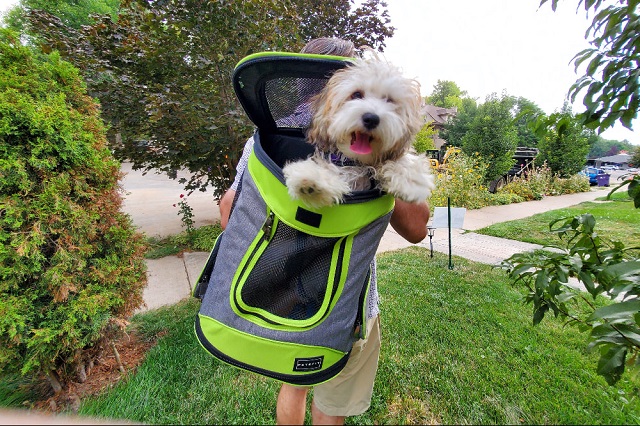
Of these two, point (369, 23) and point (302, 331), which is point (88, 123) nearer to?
point (302, 331)

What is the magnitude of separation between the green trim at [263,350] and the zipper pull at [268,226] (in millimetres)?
348

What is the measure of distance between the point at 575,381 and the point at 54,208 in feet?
13.2

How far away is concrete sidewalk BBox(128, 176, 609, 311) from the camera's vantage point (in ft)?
13.5

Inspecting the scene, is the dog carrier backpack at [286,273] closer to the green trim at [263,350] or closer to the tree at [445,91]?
the green trim at [263,350]

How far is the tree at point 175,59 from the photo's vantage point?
4.02 meters

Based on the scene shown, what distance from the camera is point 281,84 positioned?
50.0 inches

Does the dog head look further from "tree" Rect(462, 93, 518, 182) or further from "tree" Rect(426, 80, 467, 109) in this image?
"tree" Rect(426, 80, 467, 109)

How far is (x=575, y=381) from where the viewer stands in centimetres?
245

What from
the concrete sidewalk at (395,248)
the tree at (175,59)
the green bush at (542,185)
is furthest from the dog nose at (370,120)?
the green bush at (542,185)

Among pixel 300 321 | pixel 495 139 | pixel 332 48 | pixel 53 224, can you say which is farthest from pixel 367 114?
pixel 495 139

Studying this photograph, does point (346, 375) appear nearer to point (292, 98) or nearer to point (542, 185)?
point (292, 98)

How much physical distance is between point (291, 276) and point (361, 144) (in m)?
0.65

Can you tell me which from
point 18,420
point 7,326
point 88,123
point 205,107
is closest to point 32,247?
point 7,326

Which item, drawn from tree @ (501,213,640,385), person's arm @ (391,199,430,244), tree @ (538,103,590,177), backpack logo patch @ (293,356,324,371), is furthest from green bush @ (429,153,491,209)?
backpack logo patch @ (293,356,324,371)
